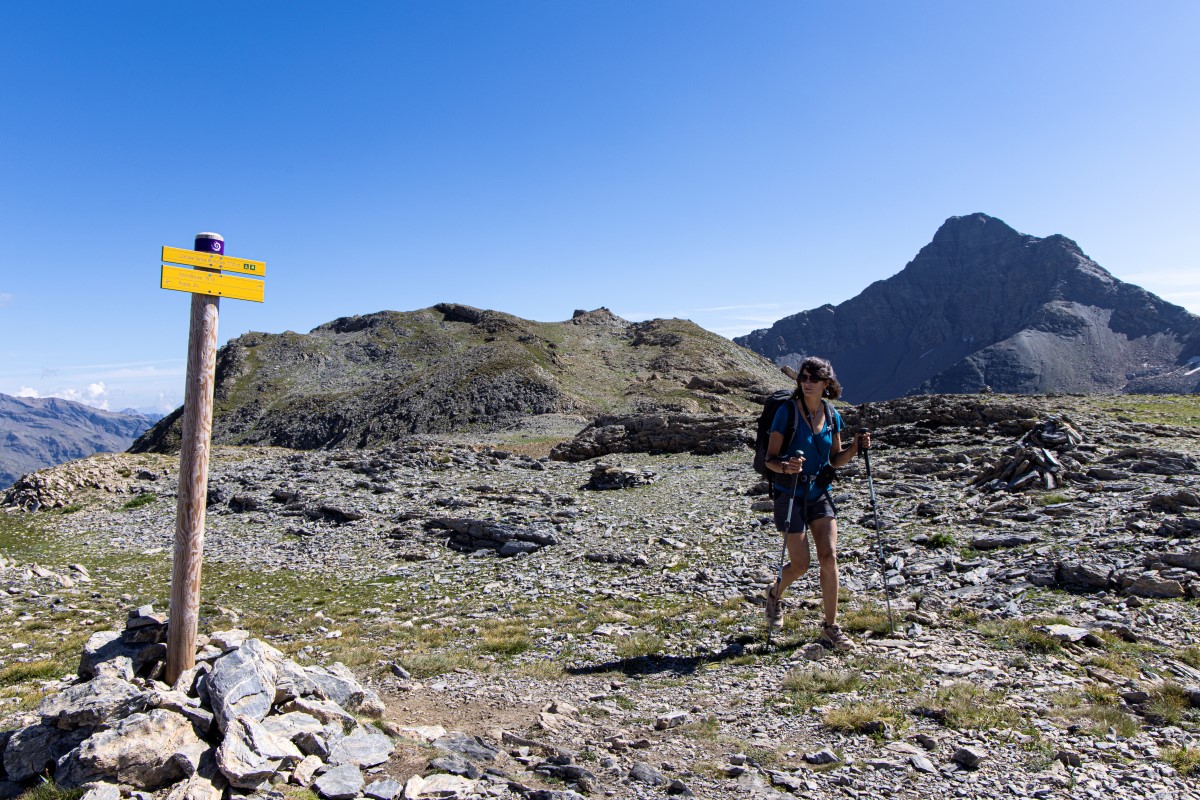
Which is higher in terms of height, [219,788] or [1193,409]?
[1193,409]

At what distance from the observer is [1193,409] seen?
39.3 m

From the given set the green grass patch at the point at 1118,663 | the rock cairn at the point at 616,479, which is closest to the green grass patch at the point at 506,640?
the green grass patch at the point at 1118,663

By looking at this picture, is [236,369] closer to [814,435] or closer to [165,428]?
[165,428]

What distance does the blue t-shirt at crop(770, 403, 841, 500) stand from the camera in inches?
363

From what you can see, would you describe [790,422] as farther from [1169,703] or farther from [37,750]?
[37,750]

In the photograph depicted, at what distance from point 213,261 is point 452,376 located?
305 ft

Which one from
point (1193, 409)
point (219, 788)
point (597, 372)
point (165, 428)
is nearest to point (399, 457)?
point (219, 788)

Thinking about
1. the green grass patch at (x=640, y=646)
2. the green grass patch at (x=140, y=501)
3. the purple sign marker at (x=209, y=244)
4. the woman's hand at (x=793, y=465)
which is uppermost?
the purple sign marker at (x=209, y=244)

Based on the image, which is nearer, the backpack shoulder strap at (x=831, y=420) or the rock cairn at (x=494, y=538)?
the backpack shoulder strap at (x=831, y=420)

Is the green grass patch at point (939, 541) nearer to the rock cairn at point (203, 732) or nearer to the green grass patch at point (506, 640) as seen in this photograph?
the green grass patch at point (506, 640)

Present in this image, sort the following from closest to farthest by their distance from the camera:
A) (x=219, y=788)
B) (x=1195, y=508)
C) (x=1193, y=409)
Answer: (x=219, y=788)
(x=1195, y=508)
(x=1193, y=409)

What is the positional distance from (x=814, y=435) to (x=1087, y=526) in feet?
31.6

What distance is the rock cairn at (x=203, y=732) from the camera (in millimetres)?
5484

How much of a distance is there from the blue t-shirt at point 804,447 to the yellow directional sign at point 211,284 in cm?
699
